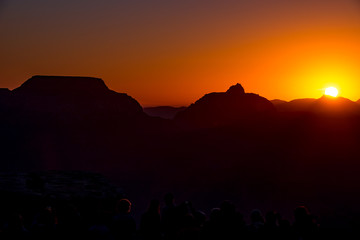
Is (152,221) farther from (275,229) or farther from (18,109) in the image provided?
(18,109)

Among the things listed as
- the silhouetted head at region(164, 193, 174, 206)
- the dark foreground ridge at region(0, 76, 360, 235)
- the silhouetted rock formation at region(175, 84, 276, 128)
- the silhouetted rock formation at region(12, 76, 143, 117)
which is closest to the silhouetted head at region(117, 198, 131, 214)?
the silhouetted head at region(164, 193, 174, 206)

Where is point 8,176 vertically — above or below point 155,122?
below

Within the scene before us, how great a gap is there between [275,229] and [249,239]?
0.74 metres

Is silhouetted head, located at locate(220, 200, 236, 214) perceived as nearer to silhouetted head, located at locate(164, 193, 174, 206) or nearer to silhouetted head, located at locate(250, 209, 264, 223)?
silhouetted head, located at locate(250, 209, 264, 223)

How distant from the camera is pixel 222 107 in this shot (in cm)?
12394

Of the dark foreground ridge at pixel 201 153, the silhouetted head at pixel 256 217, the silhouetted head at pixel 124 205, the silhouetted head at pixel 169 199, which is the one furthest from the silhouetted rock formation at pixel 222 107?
the silhouetted head at pixel 124 205

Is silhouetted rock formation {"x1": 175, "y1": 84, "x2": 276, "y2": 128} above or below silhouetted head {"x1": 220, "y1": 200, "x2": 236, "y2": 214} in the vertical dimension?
above

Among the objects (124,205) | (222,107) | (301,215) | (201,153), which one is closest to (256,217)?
(301,215)

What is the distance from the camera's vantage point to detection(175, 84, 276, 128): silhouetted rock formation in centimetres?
11912

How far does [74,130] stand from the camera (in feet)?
310

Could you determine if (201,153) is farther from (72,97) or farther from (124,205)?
(124,205)

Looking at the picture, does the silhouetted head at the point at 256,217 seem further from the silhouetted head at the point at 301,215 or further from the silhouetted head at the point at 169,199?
the silhouetted head at the point at 169,199

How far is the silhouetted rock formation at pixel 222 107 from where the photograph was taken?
119m

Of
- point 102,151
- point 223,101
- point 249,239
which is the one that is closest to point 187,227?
point 249,239
